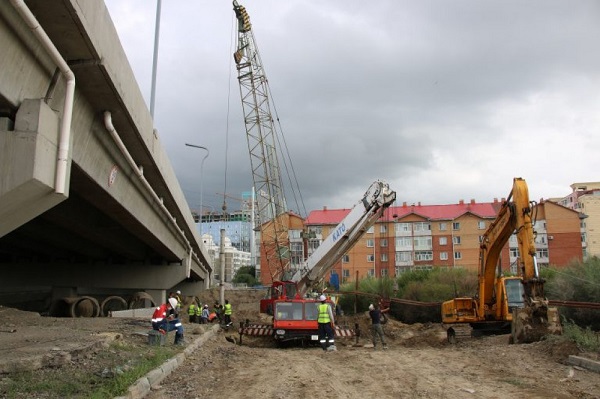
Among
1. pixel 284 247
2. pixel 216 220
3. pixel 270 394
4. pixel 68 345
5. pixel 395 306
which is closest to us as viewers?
pixel 270 394

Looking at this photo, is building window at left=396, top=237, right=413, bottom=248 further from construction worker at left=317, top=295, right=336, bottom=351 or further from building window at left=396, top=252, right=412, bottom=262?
construction worker at left=317, top=295, right=336, bottom=351

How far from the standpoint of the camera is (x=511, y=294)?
1730 cm

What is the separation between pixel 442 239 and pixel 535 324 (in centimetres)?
6051

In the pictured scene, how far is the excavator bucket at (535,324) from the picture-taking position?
13.0m

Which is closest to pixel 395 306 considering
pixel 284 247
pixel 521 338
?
pixel 284 247

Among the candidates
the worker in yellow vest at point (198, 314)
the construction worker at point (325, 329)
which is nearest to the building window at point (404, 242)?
the worker in yellow vest at point (198, 314)

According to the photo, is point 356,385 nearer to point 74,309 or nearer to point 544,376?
point 544,376

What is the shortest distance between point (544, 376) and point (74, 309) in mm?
21008

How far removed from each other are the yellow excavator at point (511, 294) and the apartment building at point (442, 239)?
50.4m

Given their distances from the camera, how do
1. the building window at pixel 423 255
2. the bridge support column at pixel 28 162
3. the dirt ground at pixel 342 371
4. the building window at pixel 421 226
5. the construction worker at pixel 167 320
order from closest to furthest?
the bridge support column at pixel 28 162, the dirt ground at pixel 342 371, the construction worker at pixel 167 320, the building window at pixel 423 255, the building window at pixel 421 226

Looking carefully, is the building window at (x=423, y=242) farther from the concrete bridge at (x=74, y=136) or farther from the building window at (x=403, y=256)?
the concrete bridge at (x=74, y=136)

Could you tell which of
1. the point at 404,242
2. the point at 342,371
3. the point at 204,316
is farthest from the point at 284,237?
the point at 404,242

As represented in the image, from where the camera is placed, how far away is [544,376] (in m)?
9.33

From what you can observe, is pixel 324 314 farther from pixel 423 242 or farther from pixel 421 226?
pixel 421 226
